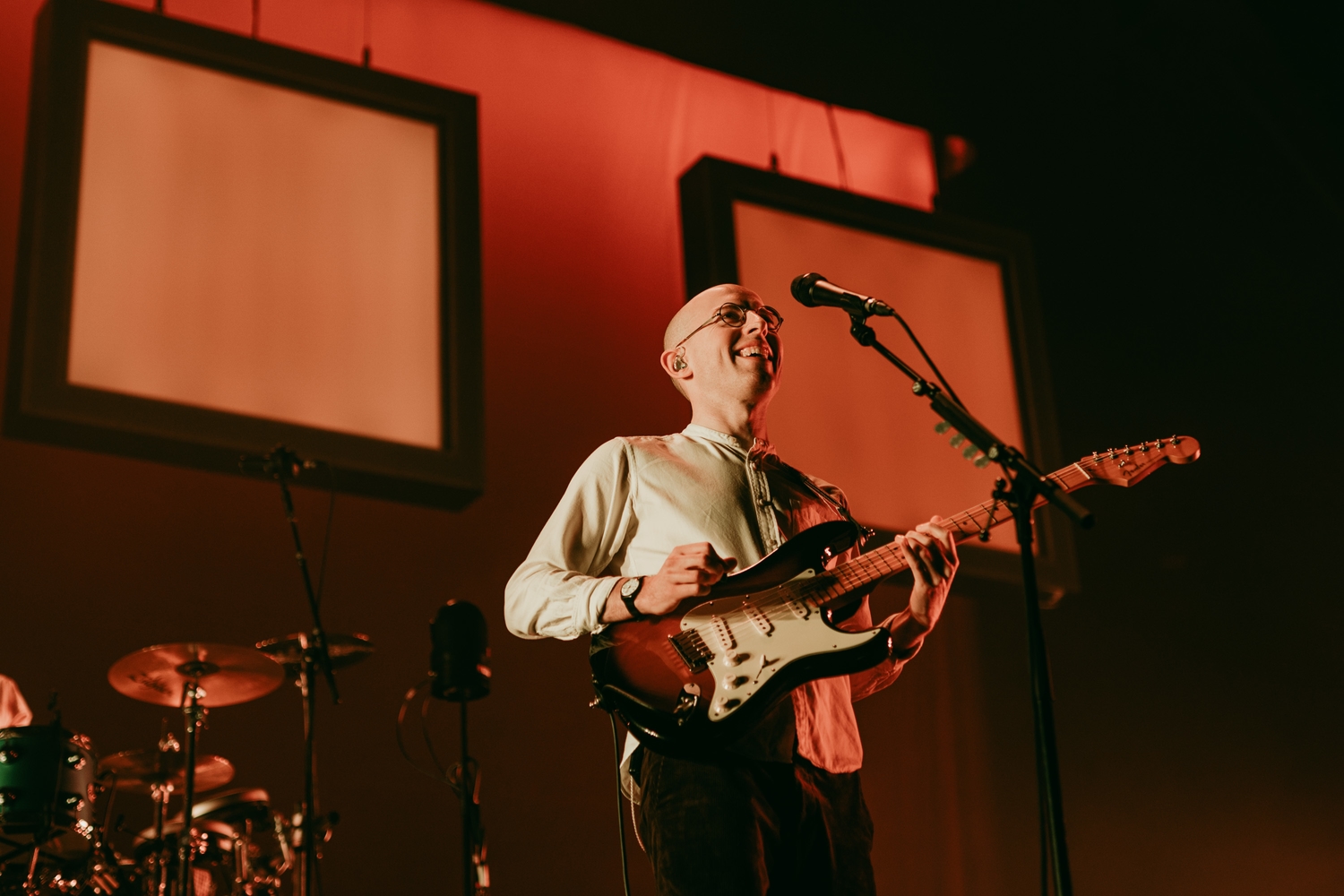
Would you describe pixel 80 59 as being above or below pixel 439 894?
above

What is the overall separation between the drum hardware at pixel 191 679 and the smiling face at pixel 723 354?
2.10m

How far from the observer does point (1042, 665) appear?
2035 mm

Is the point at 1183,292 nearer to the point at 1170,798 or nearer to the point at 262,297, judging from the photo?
the point at 1170,798

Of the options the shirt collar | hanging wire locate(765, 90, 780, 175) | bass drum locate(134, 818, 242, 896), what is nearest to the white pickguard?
the shirt collar

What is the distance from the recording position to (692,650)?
2309 mm

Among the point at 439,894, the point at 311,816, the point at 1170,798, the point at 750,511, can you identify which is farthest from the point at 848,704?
the point at 1170,798

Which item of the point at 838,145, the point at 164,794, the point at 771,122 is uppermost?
the point at 771,122

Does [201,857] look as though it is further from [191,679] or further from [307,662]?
[307,662]

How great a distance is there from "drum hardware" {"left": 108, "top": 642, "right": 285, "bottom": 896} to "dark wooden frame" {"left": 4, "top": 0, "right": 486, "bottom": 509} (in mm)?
701

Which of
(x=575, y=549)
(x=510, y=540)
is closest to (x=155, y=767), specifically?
(x=510, y=540)

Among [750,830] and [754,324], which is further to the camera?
[754,324]

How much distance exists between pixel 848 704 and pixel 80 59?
2.96m

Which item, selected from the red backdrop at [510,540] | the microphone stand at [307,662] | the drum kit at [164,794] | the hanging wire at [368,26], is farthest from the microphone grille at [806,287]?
the hanging wire at [368,26]

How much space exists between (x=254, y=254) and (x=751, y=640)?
2469 mm
